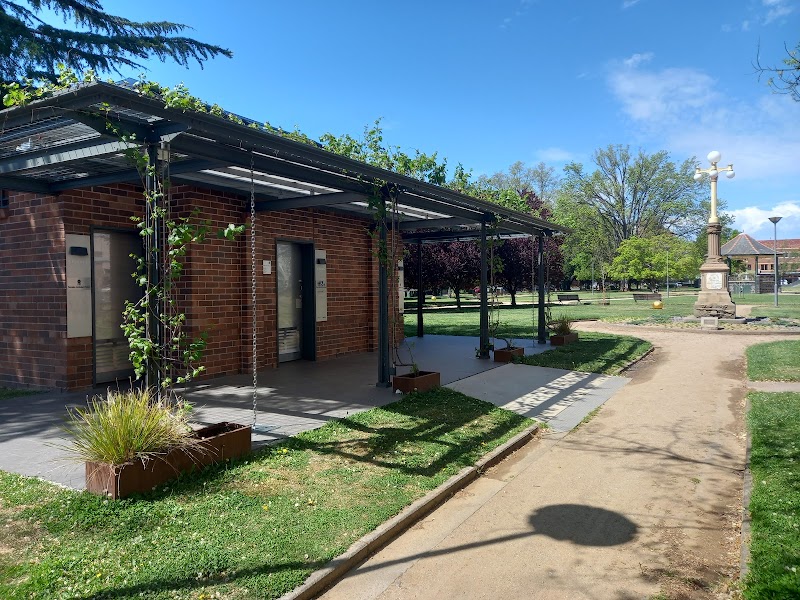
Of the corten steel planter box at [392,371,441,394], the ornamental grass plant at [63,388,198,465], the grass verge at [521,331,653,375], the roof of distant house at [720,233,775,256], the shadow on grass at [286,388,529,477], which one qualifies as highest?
the roof of distant house at [720,233,775,256]

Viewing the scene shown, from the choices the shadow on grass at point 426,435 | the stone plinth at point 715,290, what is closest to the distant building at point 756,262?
the stone plinth at point 715,290

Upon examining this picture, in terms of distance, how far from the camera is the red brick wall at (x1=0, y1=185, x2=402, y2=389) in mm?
7617

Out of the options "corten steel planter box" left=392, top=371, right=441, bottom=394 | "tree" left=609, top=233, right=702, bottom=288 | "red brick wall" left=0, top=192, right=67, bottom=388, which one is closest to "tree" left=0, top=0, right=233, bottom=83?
"red brick wall" left=0, top=192, right=67, bottom=388

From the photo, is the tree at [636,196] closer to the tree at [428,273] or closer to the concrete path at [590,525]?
the tree at [428,273]

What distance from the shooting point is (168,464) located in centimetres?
431

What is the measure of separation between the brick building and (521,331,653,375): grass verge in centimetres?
302

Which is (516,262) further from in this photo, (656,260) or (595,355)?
Result: (595,355)

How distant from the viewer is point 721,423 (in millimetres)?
7176

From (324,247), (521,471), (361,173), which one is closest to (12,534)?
(521,471)

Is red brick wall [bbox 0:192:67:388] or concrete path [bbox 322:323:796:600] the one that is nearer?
concrete path [bbox 322:323:796:600]

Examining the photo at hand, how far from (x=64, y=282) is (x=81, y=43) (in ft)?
29.1

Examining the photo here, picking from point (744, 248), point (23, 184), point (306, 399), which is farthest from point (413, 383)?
point (744, 248)

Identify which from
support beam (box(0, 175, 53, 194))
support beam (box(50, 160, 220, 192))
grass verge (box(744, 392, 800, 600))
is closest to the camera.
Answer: grass verge (box(744, 392, 800, 600))

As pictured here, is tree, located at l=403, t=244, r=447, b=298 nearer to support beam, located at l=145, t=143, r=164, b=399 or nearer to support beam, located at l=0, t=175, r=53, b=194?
support beam, located at l=0, t=175, r=53, b=194
